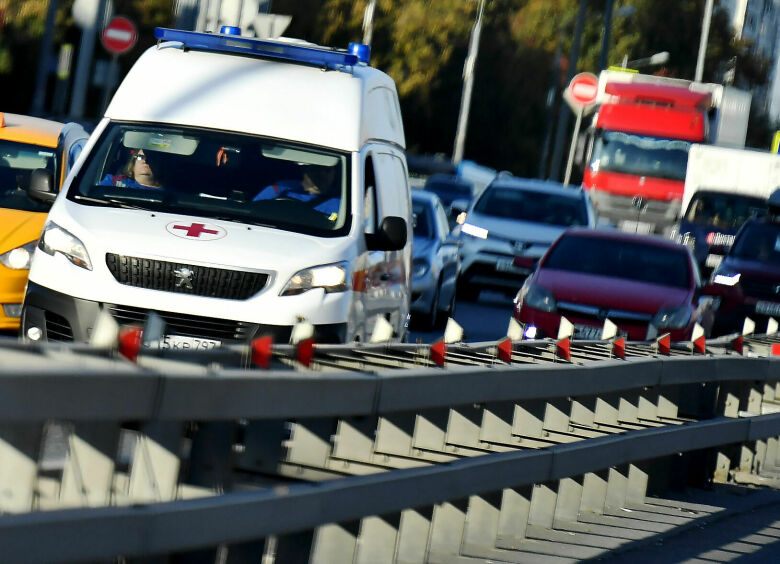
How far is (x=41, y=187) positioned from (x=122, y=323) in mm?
1834

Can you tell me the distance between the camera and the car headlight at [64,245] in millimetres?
9477

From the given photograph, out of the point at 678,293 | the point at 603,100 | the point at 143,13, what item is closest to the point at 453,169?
the point at 143,13

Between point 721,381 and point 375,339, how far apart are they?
14.2 ft

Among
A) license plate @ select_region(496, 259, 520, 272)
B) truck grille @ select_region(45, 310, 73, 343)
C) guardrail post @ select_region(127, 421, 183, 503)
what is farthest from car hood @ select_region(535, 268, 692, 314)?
guardrail post @ select_region(127, 421, 183, 503)

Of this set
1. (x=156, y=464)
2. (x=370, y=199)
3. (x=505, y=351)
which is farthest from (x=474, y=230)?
(x=156, y=464)

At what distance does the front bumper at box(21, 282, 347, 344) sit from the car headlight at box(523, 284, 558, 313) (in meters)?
6.81

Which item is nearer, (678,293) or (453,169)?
(678,293)

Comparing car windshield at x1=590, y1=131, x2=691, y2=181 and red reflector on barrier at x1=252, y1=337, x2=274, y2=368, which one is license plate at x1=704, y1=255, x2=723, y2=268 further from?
red reflector on barrier at x1=252, y1=337, x2=274, y2=368

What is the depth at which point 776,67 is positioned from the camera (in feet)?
391

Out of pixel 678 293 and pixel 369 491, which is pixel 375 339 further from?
pixel 678 293

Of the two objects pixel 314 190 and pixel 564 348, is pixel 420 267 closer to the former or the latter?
pixel 314 190

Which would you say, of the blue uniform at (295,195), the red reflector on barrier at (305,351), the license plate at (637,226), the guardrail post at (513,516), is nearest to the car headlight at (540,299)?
the blue uniform at (295,195)

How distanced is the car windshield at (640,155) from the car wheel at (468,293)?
1401 centimetres

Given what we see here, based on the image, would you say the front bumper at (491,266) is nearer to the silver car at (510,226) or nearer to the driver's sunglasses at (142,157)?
the silver car at (510,226)
